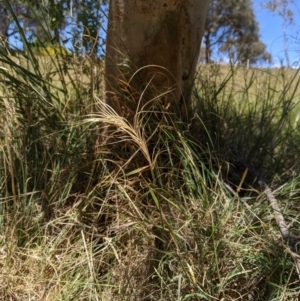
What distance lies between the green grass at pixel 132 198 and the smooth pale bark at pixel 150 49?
12 cm

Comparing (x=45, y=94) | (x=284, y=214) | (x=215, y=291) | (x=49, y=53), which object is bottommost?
(x=215, y=291)

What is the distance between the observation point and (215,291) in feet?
7.57

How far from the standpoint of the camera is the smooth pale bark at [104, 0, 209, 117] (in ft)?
8.96

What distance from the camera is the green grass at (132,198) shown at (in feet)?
7.72

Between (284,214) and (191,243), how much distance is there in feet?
1.55

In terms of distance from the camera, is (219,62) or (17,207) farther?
(219,62)

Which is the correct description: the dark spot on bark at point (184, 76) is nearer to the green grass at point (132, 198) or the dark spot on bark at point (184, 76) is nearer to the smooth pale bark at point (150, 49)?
the smooth pale bark at point (150, 49)

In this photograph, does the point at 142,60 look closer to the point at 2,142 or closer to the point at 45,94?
the point at 45,94

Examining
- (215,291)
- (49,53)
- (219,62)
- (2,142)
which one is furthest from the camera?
(219,62)

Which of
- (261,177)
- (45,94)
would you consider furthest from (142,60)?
(261,177)

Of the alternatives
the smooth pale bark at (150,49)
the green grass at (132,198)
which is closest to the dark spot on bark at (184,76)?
the smooth pale bark at (150,49)

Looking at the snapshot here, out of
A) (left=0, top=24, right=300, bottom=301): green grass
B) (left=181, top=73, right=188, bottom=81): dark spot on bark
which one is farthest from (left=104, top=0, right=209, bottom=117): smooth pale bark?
(left=0, top=24, right=300, bottom=301): green grass

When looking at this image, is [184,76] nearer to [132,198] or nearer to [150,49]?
[150,49]

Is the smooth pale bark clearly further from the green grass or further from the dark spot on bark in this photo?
the green grass
